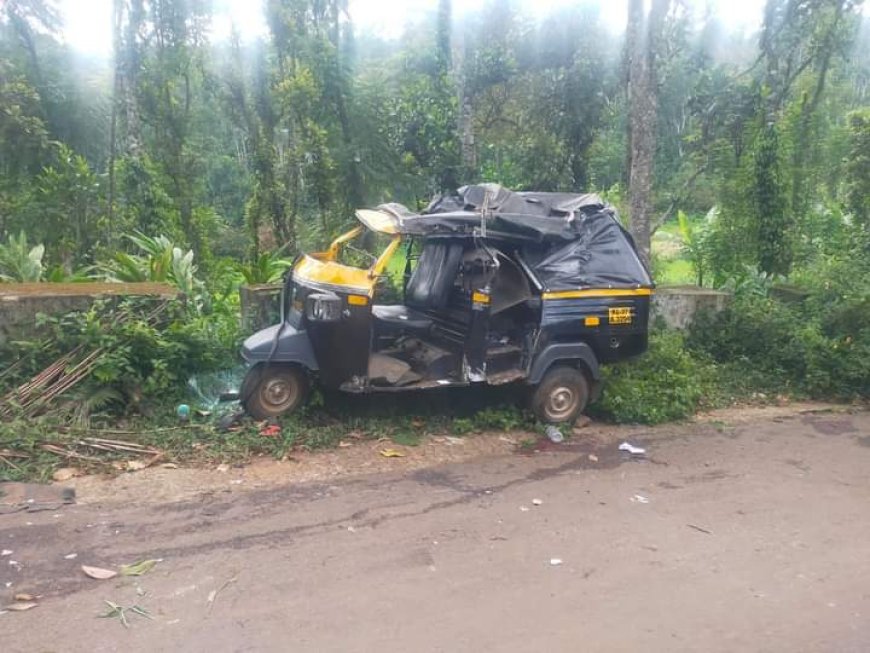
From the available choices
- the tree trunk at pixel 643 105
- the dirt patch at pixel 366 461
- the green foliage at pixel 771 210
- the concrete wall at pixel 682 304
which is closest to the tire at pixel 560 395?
the dirt patch at pixel 366 461

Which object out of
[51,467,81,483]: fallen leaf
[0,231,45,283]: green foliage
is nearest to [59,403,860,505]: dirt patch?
[51,467,81,483]: fallen leaf

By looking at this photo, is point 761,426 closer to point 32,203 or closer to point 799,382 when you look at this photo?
point 799,382

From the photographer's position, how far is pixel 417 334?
6996 millimetres

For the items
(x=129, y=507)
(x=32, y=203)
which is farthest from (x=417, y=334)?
(x=32, y=203)

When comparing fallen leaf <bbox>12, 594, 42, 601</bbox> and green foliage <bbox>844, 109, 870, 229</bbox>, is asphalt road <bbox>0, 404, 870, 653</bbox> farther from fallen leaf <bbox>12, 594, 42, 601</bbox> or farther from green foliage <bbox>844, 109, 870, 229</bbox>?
green foliage <bbox>844, 109, 870, 229</bbox>

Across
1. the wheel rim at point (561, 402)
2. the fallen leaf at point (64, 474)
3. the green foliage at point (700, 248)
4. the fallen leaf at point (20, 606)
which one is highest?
the green foliage at point (700, 248)

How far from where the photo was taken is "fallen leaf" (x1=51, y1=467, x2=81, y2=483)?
→ 5152mm

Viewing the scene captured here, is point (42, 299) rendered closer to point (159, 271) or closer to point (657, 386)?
point (159, 271)

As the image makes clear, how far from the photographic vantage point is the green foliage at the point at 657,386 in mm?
7090

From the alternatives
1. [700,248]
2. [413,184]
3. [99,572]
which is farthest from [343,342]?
[700,248]

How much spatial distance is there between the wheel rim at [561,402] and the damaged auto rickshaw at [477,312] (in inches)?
0.6

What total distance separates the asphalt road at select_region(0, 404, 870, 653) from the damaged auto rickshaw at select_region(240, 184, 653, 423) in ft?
3.52

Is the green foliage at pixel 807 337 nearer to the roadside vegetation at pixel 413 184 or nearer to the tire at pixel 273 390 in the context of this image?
the roadside vegetation at pixel 413 184

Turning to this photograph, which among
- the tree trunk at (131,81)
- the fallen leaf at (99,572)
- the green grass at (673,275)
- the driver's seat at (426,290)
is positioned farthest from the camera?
the green grass at (673,275)
